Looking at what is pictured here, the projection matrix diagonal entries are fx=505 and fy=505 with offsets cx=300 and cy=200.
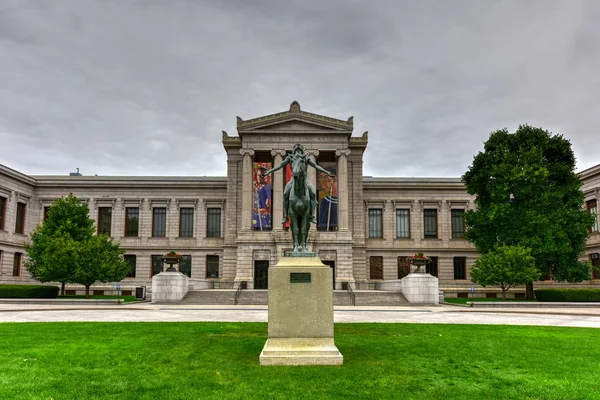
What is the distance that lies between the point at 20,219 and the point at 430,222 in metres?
45.9

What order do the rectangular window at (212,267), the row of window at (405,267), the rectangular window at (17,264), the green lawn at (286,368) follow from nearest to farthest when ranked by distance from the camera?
the green lawn at (286,368) → the rectangular window at (17,264) → the rectangular window at (212,267) → the row of window at (405,267)

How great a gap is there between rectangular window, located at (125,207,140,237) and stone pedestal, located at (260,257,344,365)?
49966 millimetres

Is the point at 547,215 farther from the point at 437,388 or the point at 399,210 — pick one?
the point at 437,388

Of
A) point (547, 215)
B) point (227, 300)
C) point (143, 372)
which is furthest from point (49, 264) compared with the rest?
point (547, 215)

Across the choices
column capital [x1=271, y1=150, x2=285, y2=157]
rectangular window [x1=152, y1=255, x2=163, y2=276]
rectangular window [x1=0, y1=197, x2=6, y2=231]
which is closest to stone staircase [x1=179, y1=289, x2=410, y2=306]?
column capital [x1=271, y1=150, x2=285, y2=157]

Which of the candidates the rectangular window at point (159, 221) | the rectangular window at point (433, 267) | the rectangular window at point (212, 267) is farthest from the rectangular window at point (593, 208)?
the rectangular window at point (159, 221)

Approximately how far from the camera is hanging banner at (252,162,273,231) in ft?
169

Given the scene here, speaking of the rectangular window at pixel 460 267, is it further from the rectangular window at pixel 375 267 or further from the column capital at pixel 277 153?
the column capital at pixel 277 153

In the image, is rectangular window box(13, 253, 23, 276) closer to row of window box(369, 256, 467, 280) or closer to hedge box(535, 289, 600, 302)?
row of window box(369, 256, 467, 280)

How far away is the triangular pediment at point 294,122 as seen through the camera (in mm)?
52094

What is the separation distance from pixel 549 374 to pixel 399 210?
49632mm

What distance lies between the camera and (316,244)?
50500mm

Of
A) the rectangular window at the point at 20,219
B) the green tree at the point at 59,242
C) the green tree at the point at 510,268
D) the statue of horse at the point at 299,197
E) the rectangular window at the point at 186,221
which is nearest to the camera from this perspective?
the statue of horse at the point at 299,197

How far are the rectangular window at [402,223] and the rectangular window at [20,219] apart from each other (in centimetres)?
4173
